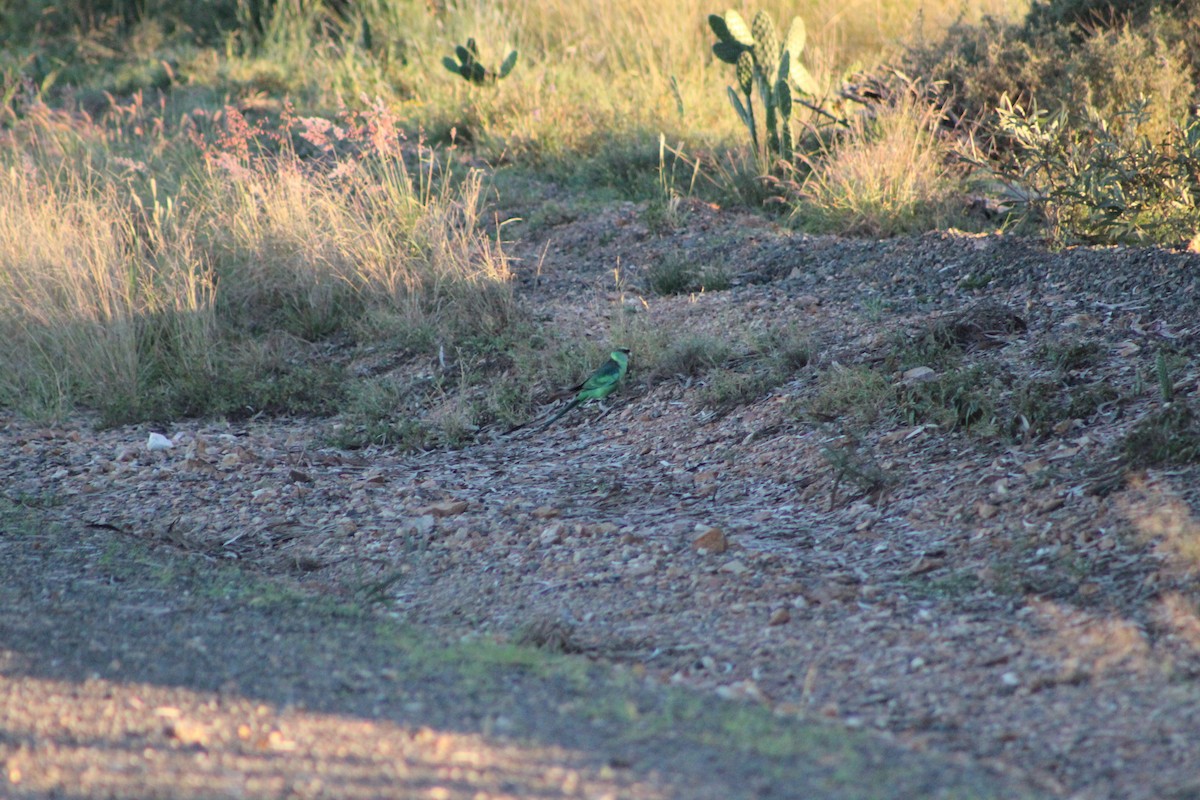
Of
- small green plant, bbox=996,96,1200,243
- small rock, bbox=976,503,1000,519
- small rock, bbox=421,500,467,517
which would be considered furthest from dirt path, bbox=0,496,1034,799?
small green plant, bbox=996,96,1200,243

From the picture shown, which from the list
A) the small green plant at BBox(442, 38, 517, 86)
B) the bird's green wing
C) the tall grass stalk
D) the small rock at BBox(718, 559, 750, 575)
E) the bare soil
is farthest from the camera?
the small green plant at BBox(442, 38, 517, 86)

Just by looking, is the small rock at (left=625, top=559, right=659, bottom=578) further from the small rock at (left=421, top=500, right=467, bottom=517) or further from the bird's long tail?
the bird's long tail

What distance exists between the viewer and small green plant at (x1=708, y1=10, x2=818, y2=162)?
7.36 m

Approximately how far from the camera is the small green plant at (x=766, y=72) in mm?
7359

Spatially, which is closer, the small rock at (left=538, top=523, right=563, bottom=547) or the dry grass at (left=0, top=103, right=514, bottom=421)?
the small rock at (left=538, top=523, right=563, bottom=547)

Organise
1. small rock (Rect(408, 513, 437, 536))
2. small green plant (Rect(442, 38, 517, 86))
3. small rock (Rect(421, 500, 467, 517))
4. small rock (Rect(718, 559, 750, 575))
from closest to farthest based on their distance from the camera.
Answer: small rock (Rect(718, 559, 750, 575)), small rock (Rect(408, 513, 437, 536)), small rock (Rect(421, 500, 467, 517)), small green plant (Rect(442, 38, 517, 86))

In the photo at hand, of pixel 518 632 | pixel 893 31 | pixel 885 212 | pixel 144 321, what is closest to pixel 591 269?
pixel 885 212

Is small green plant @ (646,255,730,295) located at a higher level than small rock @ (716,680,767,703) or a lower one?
higher

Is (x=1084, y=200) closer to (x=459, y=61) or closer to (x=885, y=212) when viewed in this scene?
(x=885, y=212)

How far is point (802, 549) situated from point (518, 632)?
974mm

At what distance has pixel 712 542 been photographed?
349cm

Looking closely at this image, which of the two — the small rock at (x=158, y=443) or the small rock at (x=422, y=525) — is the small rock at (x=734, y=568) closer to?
the small rock at (x=422, y=525)

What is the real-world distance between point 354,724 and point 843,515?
1.89 m

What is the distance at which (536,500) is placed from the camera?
4090 mm
